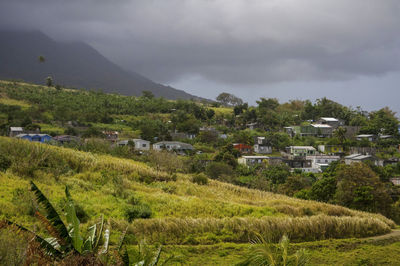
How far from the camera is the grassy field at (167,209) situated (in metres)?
9.51

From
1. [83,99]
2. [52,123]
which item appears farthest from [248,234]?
[83,99]

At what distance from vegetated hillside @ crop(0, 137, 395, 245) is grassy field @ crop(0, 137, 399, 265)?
0.08ft

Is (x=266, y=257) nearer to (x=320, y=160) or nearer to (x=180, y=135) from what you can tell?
(x=320, y=160)

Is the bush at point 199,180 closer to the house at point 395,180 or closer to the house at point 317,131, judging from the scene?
the house at point 395,180

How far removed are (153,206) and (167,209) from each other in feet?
1.66

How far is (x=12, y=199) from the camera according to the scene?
995cm

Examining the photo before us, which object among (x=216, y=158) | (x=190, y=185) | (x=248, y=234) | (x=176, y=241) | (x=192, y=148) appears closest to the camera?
(x=176, y=241)

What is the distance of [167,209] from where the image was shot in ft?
40.0

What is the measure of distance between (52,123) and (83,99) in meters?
17.8

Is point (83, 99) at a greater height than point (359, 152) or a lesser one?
greater

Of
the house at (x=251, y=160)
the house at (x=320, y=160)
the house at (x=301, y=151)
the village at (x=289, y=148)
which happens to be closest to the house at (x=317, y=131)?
the village at (x=289, y=148)

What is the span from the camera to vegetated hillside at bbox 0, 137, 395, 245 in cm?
980

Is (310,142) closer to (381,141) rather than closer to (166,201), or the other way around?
(381,141)


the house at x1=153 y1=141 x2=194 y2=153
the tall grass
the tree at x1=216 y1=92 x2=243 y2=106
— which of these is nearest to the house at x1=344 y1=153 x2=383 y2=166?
the house at x1=153 y1=141 x2=194 y2=153
